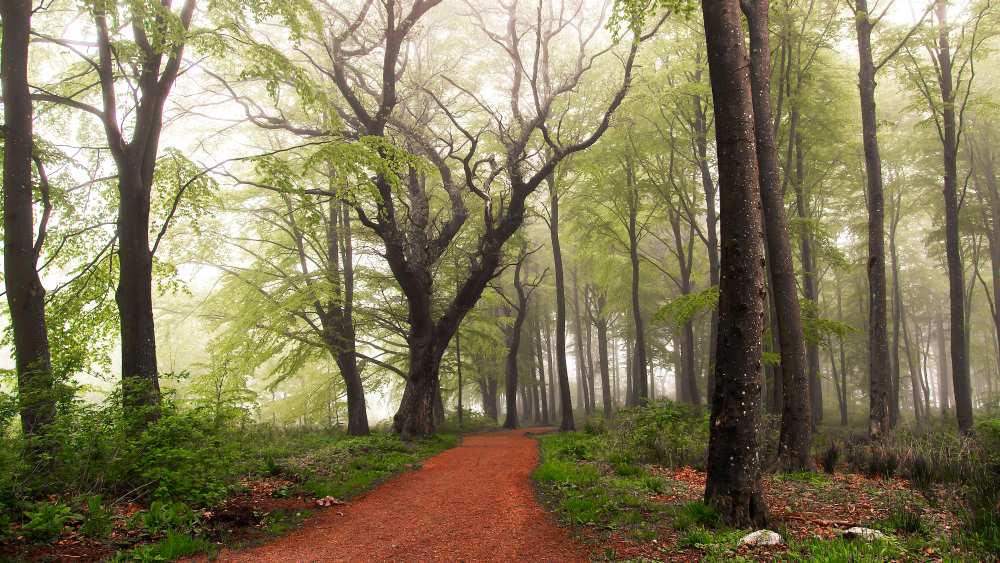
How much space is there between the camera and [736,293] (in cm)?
524

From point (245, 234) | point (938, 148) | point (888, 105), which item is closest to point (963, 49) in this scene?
point (938, 148)

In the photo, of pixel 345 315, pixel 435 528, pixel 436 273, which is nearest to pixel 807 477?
pixel 435 528

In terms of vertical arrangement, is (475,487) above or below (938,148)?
below

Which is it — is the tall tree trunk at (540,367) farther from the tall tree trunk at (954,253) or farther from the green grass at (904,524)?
the green grass at (904,524)

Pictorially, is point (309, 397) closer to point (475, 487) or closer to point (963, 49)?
point (475, 487)

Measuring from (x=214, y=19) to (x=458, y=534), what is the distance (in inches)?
428

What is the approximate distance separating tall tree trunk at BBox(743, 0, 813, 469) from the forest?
0.05 metres

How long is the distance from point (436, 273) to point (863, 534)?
15531 millimetres

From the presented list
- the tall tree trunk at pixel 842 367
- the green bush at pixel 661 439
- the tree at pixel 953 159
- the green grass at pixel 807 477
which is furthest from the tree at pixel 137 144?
the tall tree trunk at pixel 842 367

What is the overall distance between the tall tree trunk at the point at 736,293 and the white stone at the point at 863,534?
736 millimetres

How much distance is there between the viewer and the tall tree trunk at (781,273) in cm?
838

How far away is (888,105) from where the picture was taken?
2072 centimetres

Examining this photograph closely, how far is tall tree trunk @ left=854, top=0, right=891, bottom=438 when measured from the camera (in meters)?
11.1

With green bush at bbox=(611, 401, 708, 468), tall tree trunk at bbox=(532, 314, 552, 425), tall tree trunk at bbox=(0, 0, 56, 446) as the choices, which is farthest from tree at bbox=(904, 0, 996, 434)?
tall tree trunk at bbox=(0, 0, 56, 446)
